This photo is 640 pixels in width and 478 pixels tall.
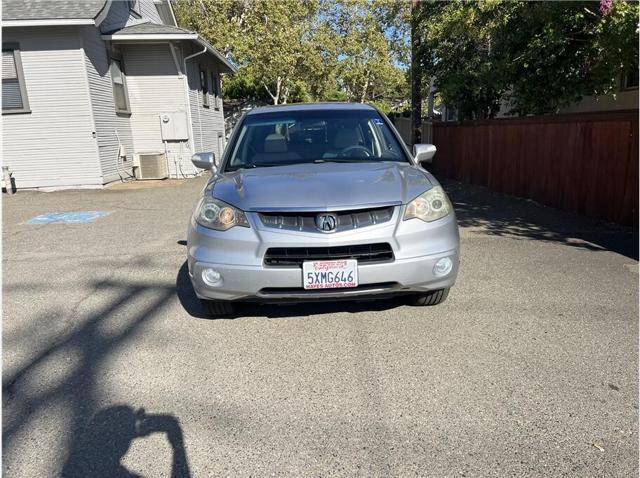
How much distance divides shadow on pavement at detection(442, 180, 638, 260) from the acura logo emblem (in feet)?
12.5

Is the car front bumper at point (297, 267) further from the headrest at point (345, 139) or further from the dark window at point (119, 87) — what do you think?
the dark window at point (119, 87)

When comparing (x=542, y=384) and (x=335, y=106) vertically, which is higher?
(x=335, y=106)

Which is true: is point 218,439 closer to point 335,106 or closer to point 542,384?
point 542,384

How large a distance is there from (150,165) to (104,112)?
1882 millimetres

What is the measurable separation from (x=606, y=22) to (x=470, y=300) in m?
4.70

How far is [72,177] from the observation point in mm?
11609

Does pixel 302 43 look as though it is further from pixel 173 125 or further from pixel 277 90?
pixel 173 125

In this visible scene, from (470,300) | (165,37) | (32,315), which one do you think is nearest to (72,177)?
(165,37)

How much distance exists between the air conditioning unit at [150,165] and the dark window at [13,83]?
9.62 feet

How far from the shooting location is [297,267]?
313cm

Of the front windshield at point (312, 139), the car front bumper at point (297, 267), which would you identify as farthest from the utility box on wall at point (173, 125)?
the car front bumper at point (297, 267)

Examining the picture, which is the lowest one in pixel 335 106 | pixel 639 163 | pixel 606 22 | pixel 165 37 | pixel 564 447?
pixel 564 447

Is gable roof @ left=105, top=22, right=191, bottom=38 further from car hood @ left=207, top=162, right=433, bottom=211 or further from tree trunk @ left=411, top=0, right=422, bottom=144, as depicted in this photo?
car hood @ left=207, top=162, right=433, bottom=211

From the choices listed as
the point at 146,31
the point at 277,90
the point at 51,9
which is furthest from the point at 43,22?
the point at 277,90
